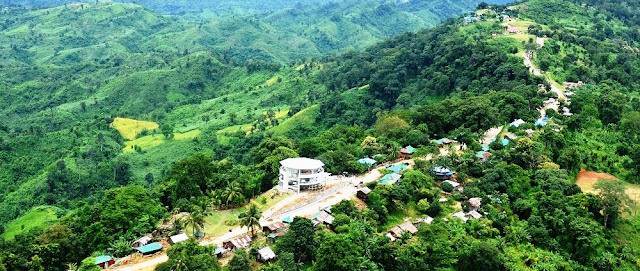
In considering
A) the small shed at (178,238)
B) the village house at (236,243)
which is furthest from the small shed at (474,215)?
the small shed at (178,238)

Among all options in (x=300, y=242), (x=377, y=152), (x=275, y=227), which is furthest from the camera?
(x=377, y=152)

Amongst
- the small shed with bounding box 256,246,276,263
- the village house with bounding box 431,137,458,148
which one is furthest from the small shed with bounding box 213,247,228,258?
the village house with bounding box 431,137,458,148

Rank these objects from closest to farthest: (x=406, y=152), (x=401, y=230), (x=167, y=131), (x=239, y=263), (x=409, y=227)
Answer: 1. (x=239, y=263)
2. (x=401, y=230)
3. (x=409, y=227)
4. (x=406, y=152)
5. (x=167, y=131)

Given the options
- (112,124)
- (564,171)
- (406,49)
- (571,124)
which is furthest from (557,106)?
(112,124)

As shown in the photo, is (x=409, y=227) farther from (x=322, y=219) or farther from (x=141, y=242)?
(x=141, y=242)

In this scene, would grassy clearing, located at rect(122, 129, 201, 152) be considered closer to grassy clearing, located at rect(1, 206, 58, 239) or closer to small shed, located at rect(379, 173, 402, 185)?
grassy clearing, located at rect(1, 206, 58, 239)

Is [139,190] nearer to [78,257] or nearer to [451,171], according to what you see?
[78,257]

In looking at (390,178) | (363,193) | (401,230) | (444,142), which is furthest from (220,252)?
(444,142)
